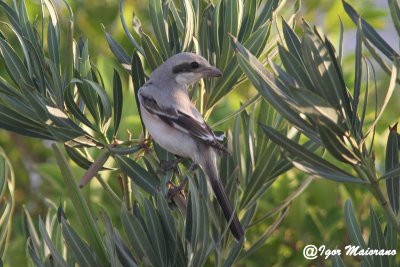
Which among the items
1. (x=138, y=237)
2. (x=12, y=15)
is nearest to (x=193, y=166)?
(x=138, y=237)

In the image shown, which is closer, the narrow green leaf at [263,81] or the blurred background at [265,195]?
the narrow green leaf at [263,81]

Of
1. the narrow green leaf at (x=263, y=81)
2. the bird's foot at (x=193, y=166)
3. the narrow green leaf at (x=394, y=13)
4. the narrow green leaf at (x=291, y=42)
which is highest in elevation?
the narrow green leaf at (x=394, y=13)

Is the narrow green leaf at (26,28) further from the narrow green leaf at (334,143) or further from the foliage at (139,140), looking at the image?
the narrow green leaf at (334,143)

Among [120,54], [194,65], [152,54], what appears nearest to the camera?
[152,54]

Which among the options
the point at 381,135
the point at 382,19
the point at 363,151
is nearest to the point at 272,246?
the point at 381,135

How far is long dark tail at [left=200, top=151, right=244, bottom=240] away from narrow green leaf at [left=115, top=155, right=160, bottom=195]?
28 cm

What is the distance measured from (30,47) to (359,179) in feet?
4.69

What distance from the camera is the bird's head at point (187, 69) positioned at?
11.8 feet

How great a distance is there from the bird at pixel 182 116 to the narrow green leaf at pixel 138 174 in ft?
0.94

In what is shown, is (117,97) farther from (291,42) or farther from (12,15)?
(291,42)

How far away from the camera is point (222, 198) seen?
342cm

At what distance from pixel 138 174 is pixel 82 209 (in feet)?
1.57

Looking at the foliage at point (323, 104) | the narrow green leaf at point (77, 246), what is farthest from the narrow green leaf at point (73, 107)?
the foliage at point (323, 104)

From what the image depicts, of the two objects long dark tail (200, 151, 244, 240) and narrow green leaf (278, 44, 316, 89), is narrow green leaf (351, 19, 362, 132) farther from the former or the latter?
long dark tail (200, 151, 244, 240)
